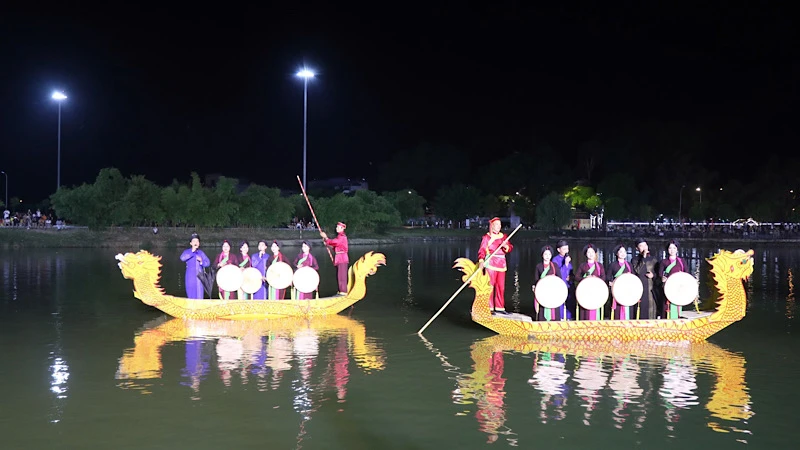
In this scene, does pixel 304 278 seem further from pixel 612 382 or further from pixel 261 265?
pixel 612 382

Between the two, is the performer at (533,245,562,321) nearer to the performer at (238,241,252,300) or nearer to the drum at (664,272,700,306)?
the drum at (664,272,700,306)

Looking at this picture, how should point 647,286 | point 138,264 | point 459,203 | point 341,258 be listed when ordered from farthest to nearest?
point 459,203, point 341,258, point 138,264, point 647,286

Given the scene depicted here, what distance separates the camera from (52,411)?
364 inches

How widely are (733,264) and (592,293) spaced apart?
100 inches

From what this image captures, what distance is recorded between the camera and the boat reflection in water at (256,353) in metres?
10.8

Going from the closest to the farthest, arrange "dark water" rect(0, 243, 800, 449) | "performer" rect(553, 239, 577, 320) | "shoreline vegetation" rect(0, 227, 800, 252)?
"dark water" rect(0, 243, 800, 449)
"performer" rect(553, 239, 577, 320)
"shoreline vegetation" rect(0, 227, 800, 252)

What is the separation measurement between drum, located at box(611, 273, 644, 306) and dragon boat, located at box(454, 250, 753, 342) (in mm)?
600

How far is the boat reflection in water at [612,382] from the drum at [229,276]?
4.82 metres

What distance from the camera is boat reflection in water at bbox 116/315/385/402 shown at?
10758 mm

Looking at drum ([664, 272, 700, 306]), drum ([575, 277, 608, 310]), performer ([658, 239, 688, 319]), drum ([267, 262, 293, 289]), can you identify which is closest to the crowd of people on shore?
drum ([267, 262, 293, 289])

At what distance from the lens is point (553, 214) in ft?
278

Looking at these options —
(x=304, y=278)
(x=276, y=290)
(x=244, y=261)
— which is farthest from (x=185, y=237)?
(x=304, y=278)

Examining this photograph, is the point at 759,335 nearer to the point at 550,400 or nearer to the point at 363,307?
the point at 550,400

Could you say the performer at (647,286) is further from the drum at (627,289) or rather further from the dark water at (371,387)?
the dark water at (371,387)
